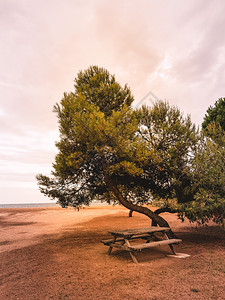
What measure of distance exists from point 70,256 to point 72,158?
4643 millimetres

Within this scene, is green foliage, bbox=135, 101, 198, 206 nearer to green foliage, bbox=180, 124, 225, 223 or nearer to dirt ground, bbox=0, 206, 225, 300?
green foliage, bbox=180, 124, 225, 223

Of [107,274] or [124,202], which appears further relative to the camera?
[124,202]

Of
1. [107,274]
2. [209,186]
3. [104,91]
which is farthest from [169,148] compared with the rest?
[107,274]

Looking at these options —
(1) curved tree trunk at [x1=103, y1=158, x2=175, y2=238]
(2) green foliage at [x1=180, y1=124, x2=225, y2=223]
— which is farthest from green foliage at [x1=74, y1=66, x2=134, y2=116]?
(2) green foliage at [x1=180, y1=124, x2=225, y2=223]

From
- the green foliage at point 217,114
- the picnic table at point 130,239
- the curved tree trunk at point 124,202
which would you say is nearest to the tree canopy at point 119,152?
the curved tree trunk at point 124,202

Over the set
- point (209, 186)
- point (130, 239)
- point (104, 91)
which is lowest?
point (130, 239)

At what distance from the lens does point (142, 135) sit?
13.4 meters

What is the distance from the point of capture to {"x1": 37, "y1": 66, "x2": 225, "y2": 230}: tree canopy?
415 inches

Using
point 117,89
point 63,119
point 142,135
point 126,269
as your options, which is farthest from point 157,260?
point 117,89

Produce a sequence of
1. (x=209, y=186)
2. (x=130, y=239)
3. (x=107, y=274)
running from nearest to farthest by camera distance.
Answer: (x=107, y=274), (x=130, y=239), (x=209, y=186)

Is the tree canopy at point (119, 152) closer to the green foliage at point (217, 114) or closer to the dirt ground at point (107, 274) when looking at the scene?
the dirt ground at point (107, 274)

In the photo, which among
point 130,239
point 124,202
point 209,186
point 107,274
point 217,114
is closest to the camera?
point 107,274

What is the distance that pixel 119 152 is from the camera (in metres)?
10.6

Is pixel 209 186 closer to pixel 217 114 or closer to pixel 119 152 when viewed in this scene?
pixel 119 152
